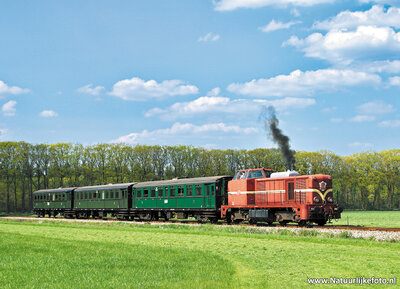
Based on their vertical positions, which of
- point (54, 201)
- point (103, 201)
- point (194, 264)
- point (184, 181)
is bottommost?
point (54, 201)

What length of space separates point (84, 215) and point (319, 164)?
1998 inches

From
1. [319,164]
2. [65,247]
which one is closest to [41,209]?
[65,247]

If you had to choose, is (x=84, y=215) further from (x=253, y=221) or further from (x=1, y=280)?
(x=1, y=280)

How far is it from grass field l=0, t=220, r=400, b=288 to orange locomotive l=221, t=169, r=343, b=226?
901cm

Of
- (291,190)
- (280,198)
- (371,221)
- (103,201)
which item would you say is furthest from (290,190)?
(103,201)

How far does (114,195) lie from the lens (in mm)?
47094

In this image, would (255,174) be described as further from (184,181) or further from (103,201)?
(103,201)

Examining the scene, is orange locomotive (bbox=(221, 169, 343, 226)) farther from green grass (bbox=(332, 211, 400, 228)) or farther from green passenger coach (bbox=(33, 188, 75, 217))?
green passenger coach (bbox=(33, 188, 75, 217))

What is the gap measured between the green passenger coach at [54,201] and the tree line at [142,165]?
49.8 feet

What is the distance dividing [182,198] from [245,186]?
7168mm

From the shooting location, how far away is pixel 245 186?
32.8 metres

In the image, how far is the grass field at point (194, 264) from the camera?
37.3ft

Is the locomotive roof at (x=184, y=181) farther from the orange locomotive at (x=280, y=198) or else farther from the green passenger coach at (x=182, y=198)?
the orange locomotive at (x=280, y=198)

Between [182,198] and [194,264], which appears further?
[182,198]
